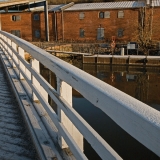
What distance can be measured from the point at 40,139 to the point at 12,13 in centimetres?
3905

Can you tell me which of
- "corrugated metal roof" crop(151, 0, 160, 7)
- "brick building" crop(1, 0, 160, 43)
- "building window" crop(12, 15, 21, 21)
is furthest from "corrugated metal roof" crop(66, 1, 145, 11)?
"building window" crop(12, 15, 21, 21)

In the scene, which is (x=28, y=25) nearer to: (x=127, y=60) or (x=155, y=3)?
(x=127, y=60)

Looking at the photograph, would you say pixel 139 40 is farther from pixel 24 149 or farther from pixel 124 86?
pixel 24 149

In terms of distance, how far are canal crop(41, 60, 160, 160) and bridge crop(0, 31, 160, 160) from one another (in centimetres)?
578

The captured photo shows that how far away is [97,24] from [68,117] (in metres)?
35.3

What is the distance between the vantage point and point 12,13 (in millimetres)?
38469

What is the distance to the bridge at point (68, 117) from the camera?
989mm

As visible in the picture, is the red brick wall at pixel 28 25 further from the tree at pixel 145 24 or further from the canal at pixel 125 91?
the tree at pixel 145 24

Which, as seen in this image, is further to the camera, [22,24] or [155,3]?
[22,24]

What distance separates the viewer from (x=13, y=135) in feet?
9.95

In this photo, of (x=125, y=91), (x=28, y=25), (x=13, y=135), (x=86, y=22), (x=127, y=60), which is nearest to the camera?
(x=13, y=135)

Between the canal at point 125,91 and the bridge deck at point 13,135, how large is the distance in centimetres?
530

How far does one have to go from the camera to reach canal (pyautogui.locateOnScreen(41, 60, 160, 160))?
30.1 ft

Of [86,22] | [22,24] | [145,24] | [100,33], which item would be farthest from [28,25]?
[145,24]
